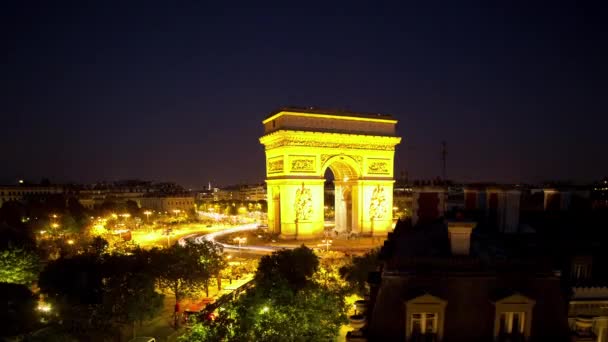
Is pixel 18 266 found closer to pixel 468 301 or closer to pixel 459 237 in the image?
pixel 459 237

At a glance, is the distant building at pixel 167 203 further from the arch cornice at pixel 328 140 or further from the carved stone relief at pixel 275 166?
the arch cornice at pixel 328 140

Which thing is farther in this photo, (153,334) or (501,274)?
(153,334)

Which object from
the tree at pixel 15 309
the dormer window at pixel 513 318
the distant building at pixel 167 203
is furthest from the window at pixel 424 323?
the distant building at pixel 167 203

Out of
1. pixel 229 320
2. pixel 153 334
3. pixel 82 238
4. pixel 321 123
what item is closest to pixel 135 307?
pixel 153 334

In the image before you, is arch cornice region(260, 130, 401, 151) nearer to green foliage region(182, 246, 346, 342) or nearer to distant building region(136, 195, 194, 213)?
green foliage region(182, 246, 346, 342)

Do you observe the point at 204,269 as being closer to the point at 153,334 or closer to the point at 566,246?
the point at 153,334

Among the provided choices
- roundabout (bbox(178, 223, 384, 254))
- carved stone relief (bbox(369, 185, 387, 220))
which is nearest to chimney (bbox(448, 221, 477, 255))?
roundabout (bbox(178, 223, 384, 254))

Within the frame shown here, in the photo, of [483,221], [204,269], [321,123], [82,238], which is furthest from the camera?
[82,238]

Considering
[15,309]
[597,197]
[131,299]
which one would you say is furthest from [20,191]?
[597,197]
